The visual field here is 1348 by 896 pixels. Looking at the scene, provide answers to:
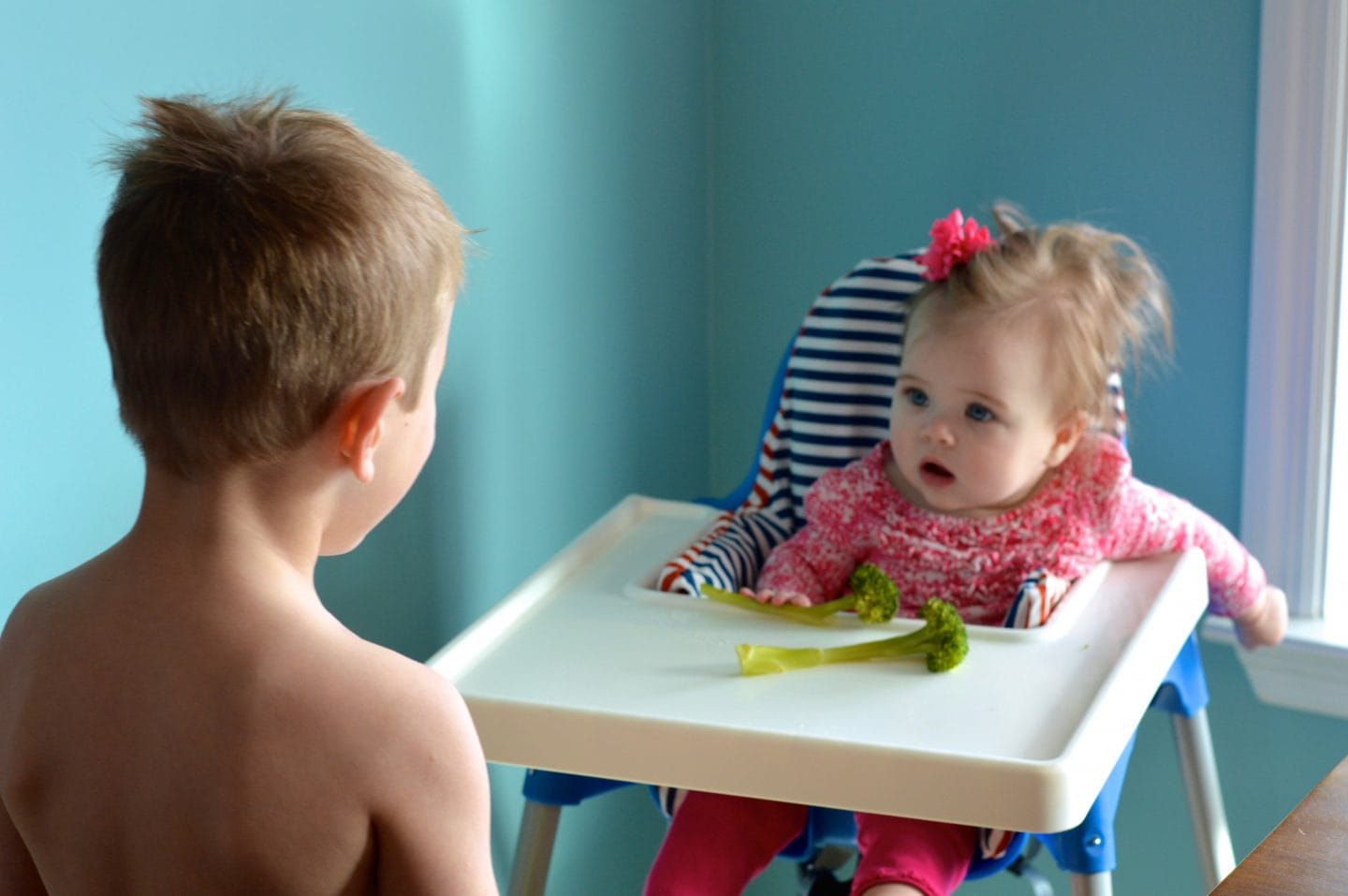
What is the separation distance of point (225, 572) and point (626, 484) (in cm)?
115

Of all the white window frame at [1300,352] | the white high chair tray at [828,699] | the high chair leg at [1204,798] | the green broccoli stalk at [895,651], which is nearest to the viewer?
the white high chair tray at [828,699]

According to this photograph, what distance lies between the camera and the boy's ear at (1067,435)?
1.46m

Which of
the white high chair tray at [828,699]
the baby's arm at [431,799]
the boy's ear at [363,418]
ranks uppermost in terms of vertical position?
→ the boy's ear at [363,418]

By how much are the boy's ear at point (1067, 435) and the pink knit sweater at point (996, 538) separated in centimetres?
1

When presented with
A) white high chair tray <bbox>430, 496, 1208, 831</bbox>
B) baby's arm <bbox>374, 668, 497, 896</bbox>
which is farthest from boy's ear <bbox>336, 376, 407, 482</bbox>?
white high chair tray <bbox>430, 496, 1208, 831</bbox>

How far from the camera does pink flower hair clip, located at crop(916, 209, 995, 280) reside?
146cm

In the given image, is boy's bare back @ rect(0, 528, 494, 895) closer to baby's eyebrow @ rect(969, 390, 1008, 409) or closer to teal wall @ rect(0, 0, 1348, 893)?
teal wall @ rect(0, 0, 1348, 893)

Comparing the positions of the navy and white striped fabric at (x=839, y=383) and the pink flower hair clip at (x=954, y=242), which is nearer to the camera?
the pink flower hair clip at (x=954, y=242)

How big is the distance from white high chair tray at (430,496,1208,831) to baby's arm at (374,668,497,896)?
0.35 metres

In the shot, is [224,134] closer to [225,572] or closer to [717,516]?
A: [225,572]

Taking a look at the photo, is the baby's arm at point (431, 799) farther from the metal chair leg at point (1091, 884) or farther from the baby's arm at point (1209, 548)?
the baby's arm at point (1209, 548)

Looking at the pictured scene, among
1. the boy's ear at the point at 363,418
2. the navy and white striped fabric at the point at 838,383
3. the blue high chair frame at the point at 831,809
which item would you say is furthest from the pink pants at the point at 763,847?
the boy's ear at the point at 363,418

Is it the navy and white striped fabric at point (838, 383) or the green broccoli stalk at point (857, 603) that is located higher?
the navy and white striped fabric at point (838, 383)

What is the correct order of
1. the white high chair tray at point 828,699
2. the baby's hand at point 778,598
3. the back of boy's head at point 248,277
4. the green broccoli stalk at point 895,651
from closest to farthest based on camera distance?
1. the back of boy's head at point 248,277
2. the white high chair tray at point 828,699
3. the green broccoli stalk at point 895,651
4. the baby's hand at point 778,598
